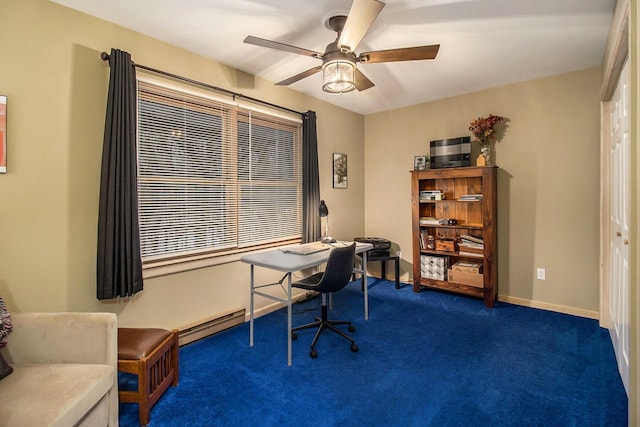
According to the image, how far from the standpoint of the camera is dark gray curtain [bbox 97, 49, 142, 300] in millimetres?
2119

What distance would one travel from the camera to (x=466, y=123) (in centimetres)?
382

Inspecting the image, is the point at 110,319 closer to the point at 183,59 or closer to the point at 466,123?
the point at 183,59

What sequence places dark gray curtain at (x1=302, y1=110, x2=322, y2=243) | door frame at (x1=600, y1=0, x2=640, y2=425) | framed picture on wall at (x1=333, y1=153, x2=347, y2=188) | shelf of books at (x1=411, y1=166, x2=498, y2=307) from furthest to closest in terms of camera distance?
1. framed picture on wall at (x1=333, y1=153, x2=347, y2=188)
2. dark gray curtain at (x1=302, y1=110, x2=322, y2=243)
3. shelf of books at (x1=411, y1=166, x2=498, y2=307)
4. door frame at (x1=600, y1=0, x2=640, y2=425)

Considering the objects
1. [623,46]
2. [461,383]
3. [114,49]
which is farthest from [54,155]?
[623,46]

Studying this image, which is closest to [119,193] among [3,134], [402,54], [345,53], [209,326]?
[3,134]

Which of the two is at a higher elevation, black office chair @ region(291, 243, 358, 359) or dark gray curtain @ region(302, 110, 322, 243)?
dark gray curtain @ region(302, 110, 322, 243)

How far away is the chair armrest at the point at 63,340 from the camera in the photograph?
1519 mm

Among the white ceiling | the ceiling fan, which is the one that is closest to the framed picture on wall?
the white ceiling

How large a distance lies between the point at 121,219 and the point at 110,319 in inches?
33.5

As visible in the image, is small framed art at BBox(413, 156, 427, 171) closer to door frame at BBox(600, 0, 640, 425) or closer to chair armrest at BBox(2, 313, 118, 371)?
door frame at BBox(600, 0, 640, 425)

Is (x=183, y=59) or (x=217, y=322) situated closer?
(x=183, y=59)

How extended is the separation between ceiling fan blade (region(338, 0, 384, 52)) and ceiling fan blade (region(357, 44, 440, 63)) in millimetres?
154

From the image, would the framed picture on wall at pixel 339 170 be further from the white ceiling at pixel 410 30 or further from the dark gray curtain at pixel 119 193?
the dark gray curtain at pixel 119 193

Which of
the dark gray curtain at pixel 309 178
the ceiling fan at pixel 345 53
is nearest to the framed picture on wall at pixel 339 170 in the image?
the dark gray curtain at pixel 309 178
